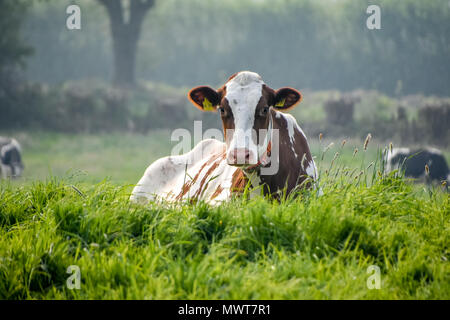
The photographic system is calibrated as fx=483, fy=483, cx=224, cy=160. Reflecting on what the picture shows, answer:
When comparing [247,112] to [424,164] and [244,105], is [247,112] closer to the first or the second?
[244,105]

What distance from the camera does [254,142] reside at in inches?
179

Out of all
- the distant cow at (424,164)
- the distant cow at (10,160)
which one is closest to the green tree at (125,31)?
the distant cow at (10,160)

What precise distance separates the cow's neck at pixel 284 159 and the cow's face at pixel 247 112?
0.49 feet

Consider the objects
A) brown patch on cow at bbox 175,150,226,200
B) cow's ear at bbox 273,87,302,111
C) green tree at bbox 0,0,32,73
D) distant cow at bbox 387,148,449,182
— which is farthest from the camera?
green tree at bbox 0,0,32,73

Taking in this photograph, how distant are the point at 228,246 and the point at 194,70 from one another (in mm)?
35453

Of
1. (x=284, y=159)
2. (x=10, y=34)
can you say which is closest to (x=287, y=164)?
(x=284, y=159)

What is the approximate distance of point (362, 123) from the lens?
2023 cm

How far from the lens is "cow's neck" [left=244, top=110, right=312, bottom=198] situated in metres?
4.86

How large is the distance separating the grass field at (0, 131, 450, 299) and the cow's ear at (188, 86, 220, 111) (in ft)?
4.22

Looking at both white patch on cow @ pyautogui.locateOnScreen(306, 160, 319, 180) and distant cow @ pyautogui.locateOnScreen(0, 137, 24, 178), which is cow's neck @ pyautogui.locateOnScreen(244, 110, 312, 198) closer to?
white patch on cow @ pyautogui.locateOnScreen(306, 160, 319, 180)

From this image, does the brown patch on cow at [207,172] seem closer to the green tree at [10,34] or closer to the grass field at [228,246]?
the grass field at [228,246]

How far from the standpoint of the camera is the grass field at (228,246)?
3.27 m

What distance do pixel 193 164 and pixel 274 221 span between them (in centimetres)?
272

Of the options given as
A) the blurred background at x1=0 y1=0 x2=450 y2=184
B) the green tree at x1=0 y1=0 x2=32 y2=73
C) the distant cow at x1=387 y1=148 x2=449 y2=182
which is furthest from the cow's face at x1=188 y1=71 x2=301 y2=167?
the green tree at x1=0 y1=0 x2=32 y2=73
